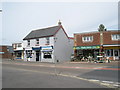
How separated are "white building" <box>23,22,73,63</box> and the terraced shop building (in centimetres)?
335

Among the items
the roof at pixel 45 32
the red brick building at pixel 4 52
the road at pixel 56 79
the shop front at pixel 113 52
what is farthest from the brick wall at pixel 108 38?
the red brick building at pixel 4 52

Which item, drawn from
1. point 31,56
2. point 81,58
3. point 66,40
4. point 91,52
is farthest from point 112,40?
point 31,56

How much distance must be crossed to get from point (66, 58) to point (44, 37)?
286 inches

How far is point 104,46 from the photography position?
32.0 metres

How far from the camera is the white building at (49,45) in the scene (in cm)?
3454

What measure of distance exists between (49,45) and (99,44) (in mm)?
10702

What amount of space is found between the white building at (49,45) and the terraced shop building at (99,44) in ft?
11.0

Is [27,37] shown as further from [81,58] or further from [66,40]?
[81,58]

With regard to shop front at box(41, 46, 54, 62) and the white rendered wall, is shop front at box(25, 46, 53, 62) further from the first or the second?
the white rendered wall

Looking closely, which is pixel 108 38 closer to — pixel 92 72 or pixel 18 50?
pixel 92 72

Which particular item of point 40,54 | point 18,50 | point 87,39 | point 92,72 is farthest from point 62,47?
point 92,72

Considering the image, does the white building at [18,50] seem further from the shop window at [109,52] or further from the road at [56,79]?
the road at [56,79]

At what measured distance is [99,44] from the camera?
107ft

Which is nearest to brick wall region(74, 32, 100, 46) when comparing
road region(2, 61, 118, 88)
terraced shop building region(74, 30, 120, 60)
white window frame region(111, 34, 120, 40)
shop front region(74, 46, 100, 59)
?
terraced shop building region(74, 30, 120, 60)
